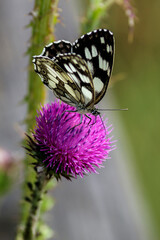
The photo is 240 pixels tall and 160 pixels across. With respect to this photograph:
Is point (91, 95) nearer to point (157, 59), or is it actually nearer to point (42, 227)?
point (42, 227)

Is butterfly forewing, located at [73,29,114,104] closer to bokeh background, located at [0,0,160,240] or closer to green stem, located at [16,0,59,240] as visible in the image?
green stem, located at [16,0,59,240]

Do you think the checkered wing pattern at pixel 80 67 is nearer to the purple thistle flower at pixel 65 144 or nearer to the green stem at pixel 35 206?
the purple thistle flower at pixel 65 144

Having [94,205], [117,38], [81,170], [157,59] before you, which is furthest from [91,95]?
[157,59]

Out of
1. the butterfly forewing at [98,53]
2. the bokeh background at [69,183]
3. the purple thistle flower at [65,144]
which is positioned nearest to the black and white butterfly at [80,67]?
the butterfly forewing at [98,53]

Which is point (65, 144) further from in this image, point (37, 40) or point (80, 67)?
point (37, 40)

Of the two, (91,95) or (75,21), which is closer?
(91,95)

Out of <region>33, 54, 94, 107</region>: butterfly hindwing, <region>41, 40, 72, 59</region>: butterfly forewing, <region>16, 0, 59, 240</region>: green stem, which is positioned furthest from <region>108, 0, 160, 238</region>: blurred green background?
<region>41, 40, 72, 59</region>: butterfly forewing
